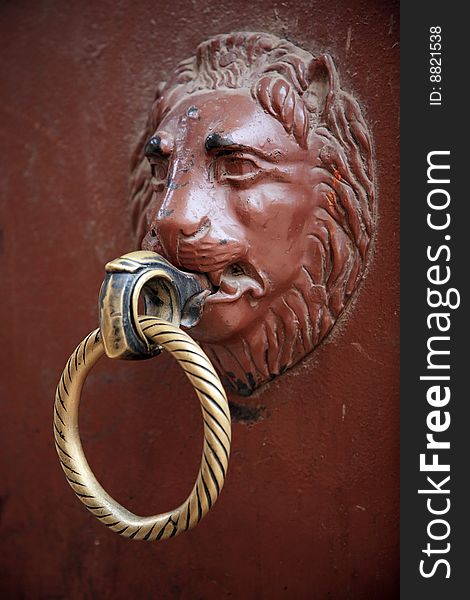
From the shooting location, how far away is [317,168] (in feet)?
2.34

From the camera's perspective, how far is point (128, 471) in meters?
0.89

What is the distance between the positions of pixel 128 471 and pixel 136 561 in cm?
11

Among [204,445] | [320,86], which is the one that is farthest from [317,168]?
[204,445]

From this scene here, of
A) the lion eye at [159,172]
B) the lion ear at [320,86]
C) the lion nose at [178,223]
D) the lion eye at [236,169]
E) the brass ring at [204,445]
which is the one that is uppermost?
the lion ear at [320,86]

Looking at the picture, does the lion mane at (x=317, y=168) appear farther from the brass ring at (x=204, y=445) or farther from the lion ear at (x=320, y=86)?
the brass ring at (x=204, y=445)

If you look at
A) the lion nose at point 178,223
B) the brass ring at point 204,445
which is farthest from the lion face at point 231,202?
the brass ring at point 204,445

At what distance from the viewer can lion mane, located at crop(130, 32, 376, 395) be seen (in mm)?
710

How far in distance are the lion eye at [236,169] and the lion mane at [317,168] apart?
0.19ft

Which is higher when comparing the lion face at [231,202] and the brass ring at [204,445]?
the lion face at [231,202]

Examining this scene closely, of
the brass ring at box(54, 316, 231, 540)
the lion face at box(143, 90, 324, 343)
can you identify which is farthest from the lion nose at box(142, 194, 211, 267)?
the brass ring at box(54, 316, 231, 540)

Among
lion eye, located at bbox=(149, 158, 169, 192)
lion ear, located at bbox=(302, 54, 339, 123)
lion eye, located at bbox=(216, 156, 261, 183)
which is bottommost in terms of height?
lion eye, located at bbox=(216, 156, 261, 183)

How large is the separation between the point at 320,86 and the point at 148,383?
0.41m

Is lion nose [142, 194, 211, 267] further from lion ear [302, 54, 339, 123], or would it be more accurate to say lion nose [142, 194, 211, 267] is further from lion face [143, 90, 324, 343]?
lion ear [302, 54, 339, 123]

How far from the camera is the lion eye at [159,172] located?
2.34ft
